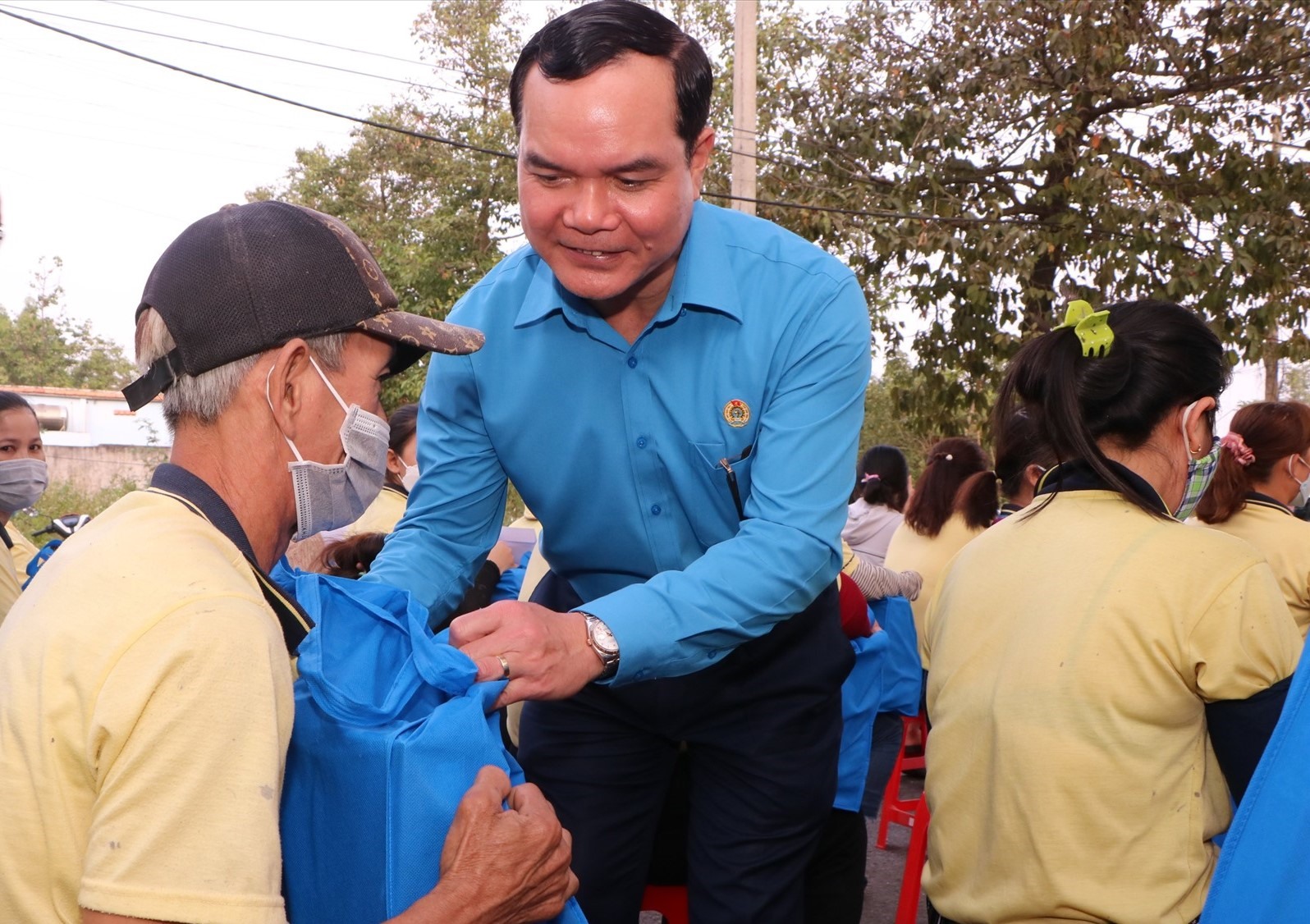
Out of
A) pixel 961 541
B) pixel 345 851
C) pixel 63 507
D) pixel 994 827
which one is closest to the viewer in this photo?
pixel 345 851

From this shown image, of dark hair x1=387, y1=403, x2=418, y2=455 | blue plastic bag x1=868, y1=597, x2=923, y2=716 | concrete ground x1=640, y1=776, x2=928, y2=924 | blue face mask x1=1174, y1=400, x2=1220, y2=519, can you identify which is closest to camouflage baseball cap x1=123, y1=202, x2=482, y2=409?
blue face mask x1=1174, y1=400, x2=1220, y2=519

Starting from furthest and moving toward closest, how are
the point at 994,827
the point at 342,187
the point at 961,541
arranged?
1. the point at 342,187
2. the point at 961,541
3. the point at 994,827

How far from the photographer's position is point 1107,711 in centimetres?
229

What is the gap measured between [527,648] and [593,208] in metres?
0.81

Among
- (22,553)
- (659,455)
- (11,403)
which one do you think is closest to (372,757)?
(659,455)

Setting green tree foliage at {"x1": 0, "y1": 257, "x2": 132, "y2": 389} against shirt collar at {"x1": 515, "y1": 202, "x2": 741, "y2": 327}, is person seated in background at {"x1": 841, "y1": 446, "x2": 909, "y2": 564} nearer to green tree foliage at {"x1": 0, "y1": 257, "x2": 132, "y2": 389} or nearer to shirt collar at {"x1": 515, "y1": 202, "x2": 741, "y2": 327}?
shirt collar at {"x1": 515, "y1": 202, "x2": 741, "y2": 327}

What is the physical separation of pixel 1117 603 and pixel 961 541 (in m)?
4.23

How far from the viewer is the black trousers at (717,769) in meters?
2.55

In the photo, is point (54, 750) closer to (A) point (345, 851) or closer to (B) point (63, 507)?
(A) point (345, 851)

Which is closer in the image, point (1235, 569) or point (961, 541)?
point (1235, 569)

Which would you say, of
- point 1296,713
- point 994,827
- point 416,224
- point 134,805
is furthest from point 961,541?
point 416,224

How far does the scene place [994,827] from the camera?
2443 mm

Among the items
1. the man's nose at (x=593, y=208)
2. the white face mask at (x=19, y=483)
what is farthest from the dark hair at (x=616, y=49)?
the white face mask at (x=19, y=483)

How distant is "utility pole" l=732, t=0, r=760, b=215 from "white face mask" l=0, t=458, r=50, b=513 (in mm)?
7469
